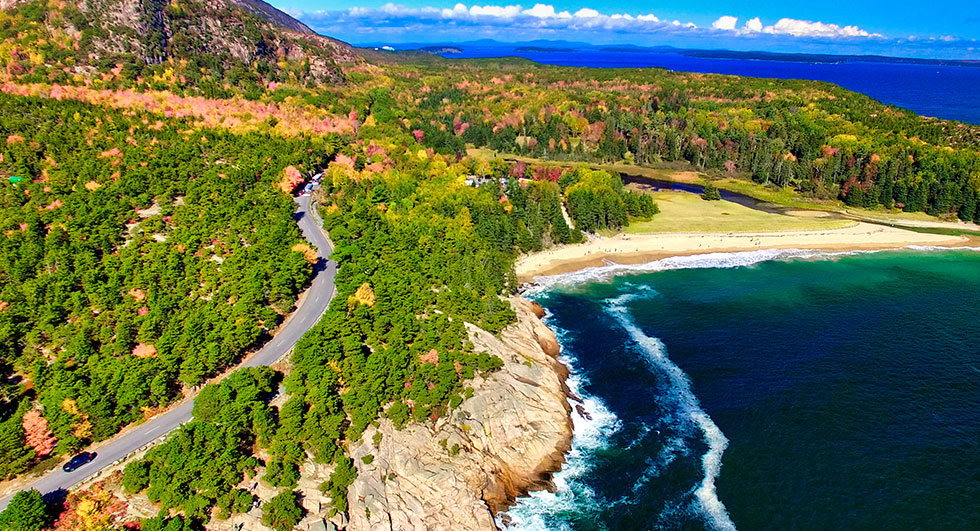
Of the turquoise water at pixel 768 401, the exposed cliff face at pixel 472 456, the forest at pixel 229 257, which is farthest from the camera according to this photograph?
the turquoise water at pixel 768 401

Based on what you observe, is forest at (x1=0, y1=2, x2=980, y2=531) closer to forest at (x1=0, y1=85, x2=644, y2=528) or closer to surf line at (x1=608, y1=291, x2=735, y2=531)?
forest at (x1=0, y1=85, x2=644, y2=528)

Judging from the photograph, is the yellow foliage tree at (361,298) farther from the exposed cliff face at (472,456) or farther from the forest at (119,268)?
the exposed cliff face at (472,456)

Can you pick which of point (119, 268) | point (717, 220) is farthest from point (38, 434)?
point (717, 220)

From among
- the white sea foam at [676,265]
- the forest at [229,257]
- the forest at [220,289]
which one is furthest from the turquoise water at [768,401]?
the forest at [229,257]

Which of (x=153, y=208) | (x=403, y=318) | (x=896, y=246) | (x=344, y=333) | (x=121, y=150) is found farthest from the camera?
(x=896, y=246)

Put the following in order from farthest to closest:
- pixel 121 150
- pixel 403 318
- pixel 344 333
Answer: pixel 121 150 → pixel 403 318 → pixel 344 333

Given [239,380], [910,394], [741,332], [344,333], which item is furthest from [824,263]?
[239,380]

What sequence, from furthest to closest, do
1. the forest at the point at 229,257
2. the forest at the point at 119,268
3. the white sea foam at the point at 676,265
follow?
the white sea foam at the point at 676,265 < the forest at the point at 119,268 < the forest at the point at 229,257

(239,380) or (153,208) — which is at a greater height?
(153,208)

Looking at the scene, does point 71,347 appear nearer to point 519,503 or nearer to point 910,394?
point 519,503
